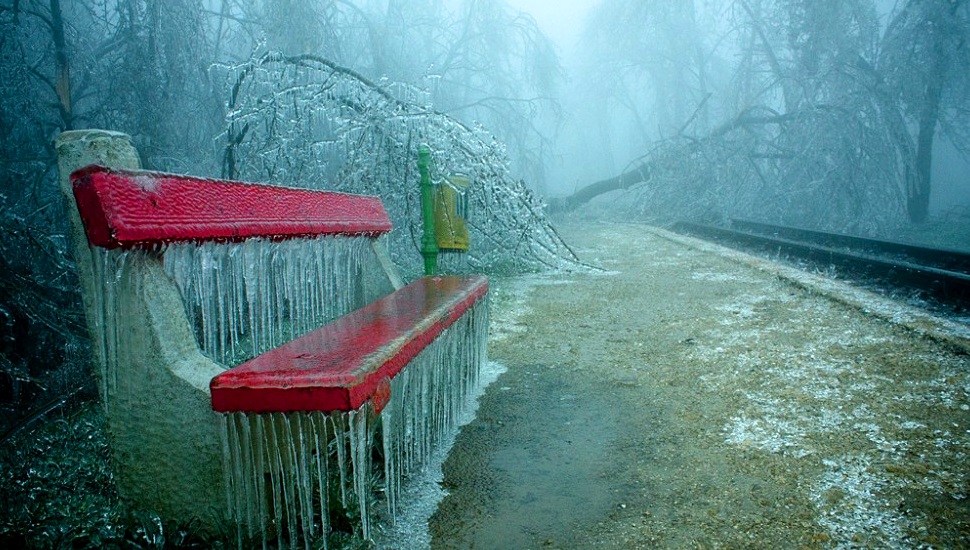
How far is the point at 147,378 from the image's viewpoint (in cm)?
143

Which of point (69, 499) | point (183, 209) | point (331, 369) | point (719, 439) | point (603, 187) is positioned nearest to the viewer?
point (331, 369)

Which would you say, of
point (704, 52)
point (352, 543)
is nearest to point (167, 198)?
point (352, 543)

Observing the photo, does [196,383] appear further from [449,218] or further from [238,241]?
[449,218]

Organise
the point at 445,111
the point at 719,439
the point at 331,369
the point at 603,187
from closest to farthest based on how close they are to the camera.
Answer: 1. the point at 331,369
2. the point at 719,439
3. the point at 445,111
4. the point at 603,187

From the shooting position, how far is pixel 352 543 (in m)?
1.55

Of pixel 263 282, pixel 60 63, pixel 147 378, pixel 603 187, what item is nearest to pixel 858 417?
pixel 263 282

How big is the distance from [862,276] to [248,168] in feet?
20.6

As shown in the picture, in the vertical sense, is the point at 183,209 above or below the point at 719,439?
above

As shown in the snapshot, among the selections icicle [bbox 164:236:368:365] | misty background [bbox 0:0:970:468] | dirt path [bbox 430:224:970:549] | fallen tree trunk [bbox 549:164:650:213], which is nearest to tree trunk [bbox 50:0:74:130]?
misty background [bbox 0:0:970:468]

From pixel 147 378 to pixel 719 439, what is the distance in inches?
79.0

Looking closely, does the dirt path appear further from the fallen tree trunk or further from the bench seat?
the fallen tree trunk

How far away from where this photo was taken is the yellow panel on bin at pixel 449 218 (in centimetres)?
536

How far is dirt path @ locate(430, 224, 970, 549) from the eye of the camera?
5.64 feet

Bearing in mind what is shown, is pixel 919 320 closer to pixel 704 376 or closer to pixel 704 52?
pixel 704 376
